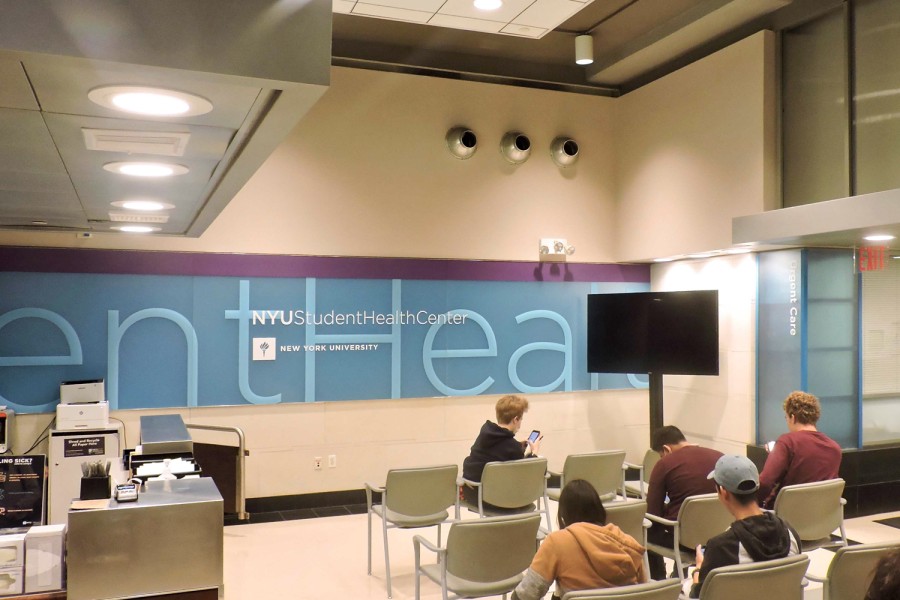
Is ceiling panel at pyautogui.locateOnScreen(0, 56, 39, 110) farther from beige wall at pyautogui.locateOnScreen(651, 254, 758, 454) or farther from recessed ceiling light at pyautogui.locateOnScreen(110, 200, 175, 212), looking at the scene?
beige wall at pyautogui.locateOnScreen(651, 254, 758, 454)

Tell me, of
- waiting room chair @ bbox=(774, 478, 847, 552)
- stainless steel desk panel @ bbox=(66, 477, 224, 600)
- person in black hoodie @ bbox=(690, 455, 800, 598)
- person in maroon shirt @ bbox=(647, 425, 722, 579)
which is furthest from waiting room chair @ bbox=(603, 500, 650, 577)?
stainless steel desk panel @ bbox=(66, 477, 224, 600)

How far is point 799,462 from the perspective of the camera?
4676 millimetres

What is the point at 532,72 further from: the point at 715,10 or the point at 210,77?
the point at 210,77

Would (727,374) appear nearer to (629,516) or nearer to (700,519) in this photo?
(700,519)

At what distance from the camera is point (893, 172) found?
5.52 meters

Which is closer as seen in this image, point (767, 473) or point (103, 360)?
point (767, 473)

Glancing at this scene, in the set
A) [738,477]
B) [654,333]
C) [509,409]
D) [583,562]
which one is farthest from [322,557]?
[654,333]

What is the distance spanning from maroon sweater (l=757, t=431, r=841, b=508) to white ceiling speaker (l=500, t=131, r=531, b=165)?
4014 millimetres

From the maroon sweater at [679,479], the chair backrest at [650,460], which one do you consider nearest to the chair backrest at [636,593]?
the maroon sweater at [679,479]

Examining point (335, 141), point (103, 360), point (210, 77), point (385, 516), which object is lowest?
point (385, 516)

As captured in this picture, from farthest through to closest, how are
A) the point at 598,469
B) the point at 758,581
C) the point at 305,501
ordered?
the point at 305,501 → the point at 598,469 → the point at 758,581

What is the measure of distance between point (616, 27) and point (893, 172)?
10.8 ft

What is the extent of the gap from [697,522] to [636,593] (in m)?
1.63

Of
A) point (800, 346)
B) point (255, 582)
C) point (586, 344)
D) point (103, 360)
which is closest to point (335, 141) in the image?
point (103, 360)
